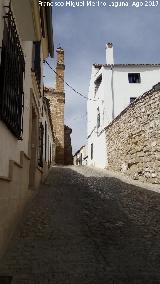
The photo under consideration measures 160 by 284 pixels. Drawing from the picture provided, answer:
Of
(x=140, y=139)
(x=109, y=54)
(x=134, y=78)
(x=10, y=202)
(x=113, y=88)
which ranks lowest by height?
(x=10, y=202)

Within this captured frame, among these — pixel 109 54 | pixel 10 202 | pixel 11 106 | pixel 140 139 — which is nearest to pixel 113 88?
pixel 109 54

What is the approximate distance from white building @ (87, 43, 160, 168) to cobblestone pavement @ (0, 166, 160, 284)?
598 inches

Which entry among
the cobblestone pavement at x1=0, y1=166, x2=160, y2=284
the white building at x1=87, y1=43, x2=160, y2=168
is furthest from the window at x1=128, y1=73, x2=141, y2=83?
the cobblestone pavement at x1=0, y1=166, x2=160, y2=284

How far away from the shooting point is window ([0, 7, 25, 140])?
14.6 feet

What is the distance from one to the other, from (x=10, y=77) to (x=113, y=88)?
66.3 feet

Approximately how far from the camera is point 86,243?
5.42 metres

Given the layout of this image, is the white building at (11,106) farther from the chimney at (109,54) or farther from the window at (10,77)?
the chimney at (109,54)

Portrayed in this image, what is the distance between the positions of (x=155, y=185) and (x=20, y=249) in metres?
8.74

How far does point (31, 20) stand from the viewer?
5.66 m

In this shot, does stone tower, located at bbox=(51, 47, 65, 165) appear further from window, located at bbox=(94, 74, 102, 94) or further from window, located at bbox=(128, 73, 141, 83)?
window, located at bbox=(128, 73, 141, 83)

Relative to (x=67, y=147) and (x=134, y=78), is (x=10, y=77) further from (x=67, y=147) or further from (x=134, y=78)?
(x=67, y=147)

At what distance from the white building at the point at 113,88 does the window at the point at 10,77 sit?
17.5m

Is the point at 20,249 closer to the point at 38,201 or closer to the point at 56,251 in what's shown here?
the point at 56,251

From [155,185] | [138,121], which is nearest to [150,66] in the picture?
[138,121]
